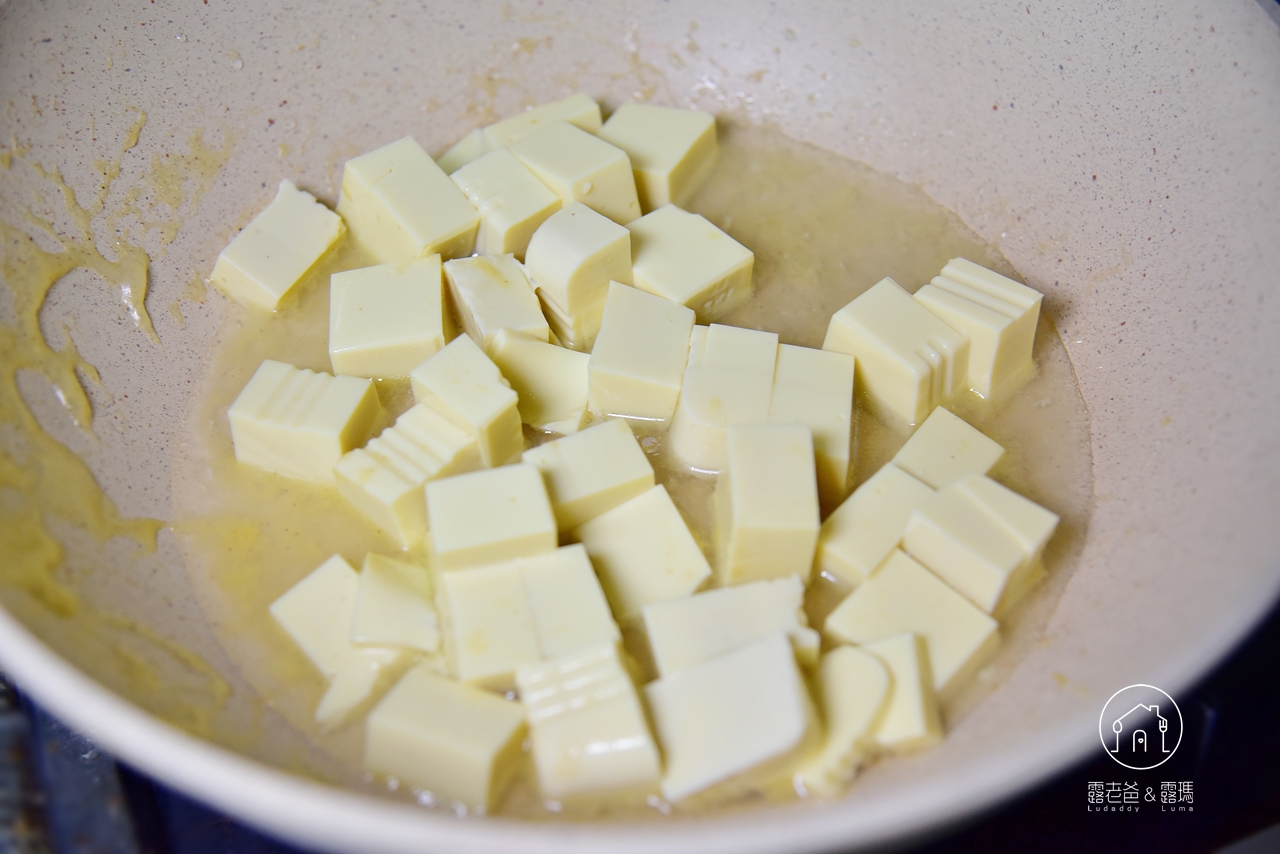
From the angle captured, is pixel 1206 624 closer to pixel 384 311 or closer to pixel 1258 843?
pixel 1258 843

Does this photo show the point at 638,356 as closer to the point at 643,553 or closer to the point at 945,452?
the point at 643,553

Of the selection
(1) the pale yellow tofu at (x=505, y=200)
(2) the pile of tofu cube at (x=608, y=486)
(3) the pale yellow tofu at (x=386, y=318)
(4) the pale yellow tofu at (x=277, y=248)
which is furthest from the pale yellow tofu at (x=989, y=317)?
(4) the pale yellow tofu at (x=277, y=248)

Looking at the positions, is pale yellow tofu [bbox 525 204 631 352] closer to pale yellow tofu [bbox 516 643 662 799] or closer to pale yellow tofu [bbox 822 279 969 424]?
pale yellow tofu [bbox 822 279 969 424]

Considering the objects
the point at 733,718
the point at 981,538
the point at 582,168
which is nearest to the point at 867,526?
the point at 981,538

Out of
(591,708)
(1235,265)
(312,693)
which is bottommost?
(312,693)

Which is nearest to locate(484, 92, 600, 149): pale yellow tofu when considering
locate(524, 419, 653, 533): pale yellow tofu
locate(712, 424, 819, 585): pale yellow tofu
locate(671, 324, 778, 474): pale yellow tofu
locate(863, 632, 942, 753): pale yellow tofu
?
locate(671, 324, 778, 474): pale yellow tofu

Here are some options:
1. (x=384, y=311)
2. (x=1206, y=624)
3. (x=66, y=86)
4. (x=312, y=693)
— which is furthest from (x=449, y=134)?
(x=1206, y=624)

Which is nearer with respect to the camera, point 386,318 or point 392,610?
point 392,610
